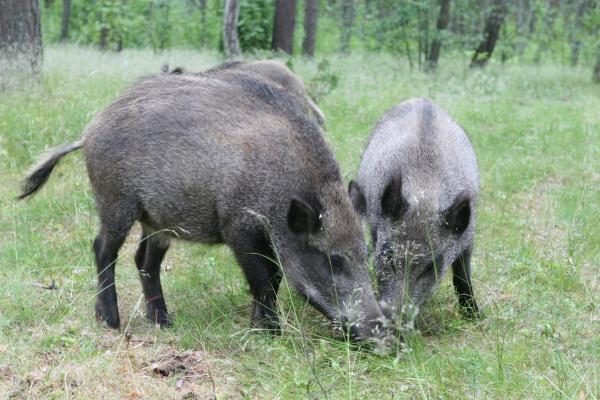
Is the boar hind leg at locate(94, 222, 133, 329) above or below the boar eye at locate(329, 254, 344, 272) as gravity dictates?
below

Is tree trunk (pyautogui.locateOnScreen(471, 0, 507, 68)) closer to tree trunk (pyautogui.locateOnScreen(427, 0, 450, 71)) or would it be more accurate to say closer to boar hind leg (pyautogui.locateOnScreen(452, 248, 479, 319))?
tree trunk (pyautogui.locateOnScreen(427, 0, 450, 71))

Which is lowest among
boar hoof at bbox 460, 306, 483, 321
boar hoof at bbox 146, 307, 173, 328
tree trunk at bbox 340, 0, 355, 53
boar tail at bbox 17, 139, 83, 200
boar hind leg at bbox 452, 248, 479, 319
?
tree trunk at bbox 340, 0, 355, 53

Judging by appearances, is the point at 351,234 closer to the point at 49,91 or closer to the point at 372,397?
the point at 372,397

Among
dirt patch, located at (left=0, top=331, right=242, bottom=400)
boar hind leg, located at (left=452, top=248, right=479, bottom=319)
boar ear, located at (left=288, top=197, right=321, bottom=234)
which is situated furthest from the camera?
boar hind leg, located at (left=452, top=248, right=479, bottom=319)

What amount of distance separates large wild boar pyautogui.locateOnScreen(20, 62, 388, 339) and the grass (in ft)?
0.73

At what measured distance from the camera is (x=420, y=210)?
4.46 metres

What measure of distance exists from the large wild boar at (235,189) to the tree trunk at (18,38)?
471 cm

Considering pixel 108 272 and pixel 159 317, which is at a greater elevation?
pixel 108 272

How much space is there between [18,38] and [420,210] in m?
6.16

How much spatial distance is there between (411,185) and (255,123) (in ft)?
3.33

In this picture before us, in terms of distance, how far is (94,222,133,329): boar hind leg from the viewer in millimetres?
4398

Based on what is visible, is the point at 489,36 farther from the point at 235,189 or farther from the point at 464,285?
the point at 235,189

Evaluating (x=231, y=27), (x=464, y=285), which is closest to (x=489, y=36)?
(x=231, y=27)

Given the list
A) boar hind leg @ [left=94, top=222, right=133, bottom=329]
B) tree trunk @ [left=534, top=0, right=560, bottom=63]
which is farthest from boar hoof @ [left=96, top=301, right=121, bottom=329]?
tree trunk @ [left=534, top=0, right=560, bottom=63]
